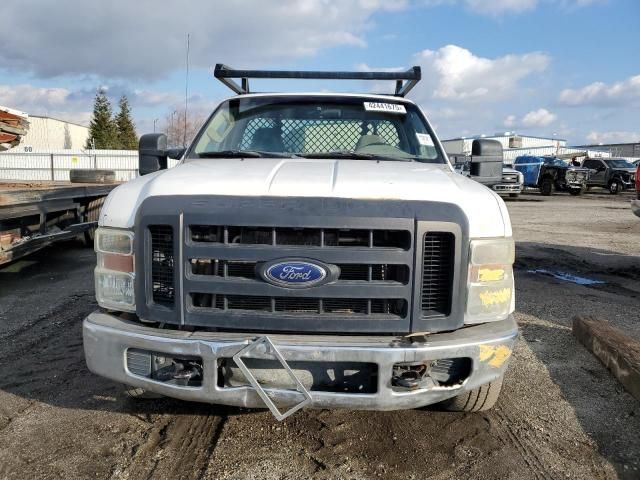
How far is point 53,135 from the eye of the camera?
64562 mm

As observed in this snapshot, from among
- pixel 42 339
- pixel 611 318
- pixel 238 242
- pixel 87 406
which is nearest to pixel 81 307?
pixel 42 339

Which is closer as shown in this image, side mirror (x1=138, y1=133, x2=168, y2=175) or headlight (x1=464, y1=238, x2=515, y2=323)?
headlight (x1=464, y1=238, x2=515, y2=323)

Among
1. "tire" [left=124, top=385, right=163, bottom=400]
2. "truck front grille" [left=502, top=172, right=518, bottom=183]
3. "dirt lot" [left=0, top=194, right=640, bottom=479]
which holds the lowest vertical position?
"dirt lot" [left=0, top=194, right=640, bottom=479]

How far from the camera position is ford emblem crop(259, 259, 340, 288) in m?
2.44

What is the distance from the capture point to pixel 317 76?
4.46 meters

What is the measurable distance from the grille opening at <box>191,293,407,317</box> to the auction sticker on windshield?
2078mm

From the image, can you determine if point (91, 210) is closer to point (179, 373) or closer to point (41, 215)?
point (41, 215)

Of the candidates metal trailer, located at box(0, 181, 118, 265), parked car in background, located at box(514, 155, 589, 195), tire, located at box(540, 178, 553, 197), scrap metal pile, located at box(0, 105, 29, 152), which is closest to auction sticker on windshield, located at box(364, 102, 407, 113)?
metal trailer, located at box(0, 181, 118, 265)

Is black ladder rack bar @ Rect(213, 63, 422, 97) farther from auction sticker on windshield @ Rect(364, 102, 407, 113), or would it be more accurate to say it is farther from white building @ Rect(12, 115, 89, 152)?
white building @ Rect(12, 115, 89, 152)

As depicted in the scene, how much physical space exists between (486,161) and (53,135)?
70.4 metres

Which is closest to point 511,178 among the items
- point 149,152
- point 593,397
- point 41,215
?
point 41,215

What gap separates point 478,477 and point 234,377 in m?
1.30

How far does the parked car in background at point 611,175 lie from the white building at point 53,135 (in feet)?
174

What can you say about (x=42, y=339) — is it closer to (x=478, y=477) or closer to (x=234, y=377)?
(x=234, y=377)
